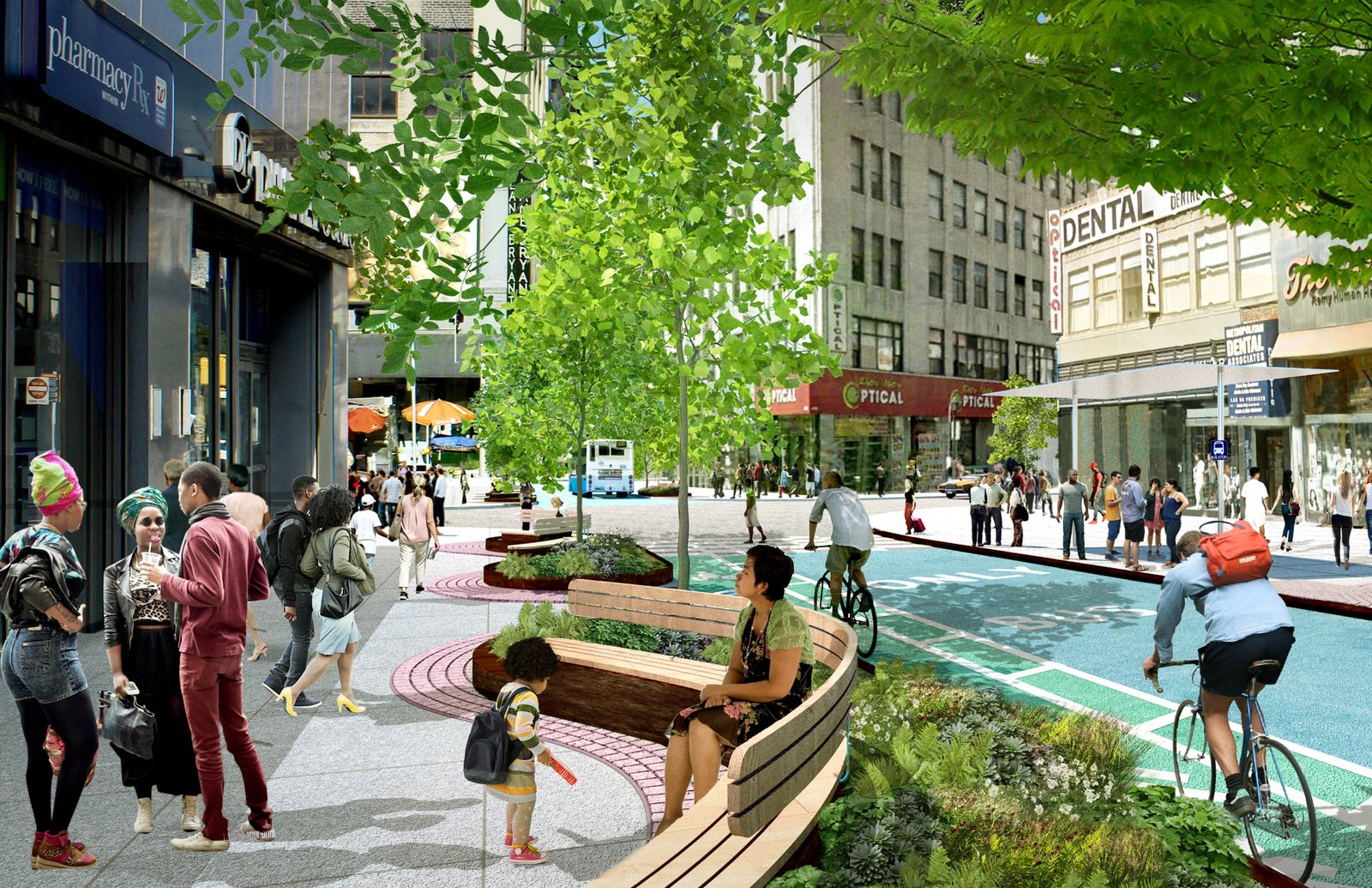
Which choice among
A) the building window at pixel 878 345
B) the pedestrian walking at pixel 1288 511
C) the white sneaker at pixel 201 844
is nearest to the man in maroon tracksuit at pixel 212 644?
the white sneaker at pixel 201 844

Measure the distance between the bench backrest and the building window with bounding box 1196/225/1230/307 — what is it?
30090mm

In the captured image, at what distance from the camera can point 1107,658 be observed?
403 inches

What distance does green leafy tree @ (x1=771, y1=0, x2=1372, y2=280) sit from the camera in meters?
5.71

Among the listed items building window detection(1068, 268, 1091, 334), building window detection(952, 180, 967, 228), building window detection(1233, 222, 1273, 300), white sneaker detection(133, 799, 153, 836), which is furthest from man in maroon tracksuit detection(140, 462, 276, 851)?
building window detection(952, 180, 967, 228)

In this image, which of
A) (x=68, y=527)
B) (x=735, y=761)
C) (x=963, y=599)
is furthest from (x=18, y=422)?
(x=963, y=599)

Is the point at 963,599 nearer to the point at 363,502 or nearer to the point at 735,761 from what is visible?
the point at 735,761

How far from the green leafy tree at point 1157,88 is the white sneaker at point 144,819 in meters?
6.80

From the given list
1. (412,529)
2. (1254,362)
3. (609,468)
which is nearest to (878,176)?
(609,468)

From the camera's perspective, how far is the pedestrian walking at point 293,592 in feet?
26.0

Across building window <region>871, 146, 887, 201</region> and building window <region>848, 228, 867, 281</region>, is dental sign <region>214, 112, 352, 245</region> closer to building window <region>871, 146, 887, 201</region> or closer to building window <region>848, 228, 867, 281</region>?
building window <region>848, 228, 867, 281</region>

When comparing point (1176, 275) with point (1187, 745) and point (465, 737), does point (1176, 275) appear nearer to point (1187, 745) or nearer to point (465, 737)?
point (1187, 745)

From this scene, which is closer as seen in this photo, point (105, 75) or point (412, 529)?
point (105, 75)

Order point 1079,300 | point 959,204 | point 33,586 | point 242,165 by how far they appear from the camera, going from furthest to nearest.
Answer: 1. point 959,204
2. point 1079,300
3. point 242,165
4. point 33,586

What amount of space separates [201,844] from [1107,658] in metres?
8.77
